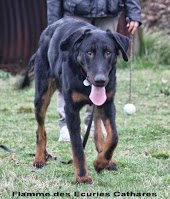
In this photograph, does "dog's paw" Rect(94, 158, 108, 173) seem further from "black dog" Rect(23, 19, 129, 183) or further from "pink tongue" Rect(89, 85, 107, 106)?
"pink tongue" Rect(89, 85, 107, 106)

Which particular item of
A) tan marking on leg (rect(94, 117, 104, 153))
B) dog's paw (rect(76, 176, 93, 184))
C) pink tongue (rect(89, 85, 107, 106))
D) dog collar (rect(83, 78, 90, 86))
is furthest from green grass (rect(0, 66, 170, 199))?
dog collar (rect(83, 78, 90, 86))

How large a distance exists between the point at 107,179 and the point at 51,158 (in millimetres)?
1173

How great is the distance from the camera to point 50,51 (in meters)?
6.60

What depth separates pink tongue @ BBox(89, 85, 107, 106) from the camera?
5.73m

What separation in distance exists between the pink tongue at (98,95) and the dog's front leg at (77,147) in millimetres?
302

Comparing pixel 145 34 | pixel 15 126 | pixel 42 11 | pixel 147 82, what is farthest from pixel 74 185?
pixel 145 34

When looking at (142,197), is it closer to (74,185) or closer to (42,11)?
(74,185)

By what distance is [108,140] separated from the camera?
19.5ft

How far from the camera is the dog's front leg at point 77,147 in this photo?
228 inches

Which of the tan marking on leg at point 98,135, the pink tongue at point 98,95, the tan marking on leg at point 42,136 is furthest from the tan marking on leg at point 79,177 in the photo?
the tan marking on leg at point 42,136

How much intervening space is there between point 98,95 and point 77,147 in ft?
1.66

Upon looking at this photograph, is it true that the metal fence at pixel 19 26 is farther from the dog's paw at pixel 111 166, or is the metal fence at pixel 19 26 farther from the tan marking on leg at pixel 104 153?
the tan marking on leg at pixel 104 153

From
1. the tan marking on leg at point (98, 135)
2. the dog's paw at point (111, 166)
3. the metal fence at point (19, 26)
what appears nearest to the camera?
the dog's paw at point (111, 166)

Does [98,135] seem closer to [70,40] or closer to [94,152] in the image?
[94,152]
